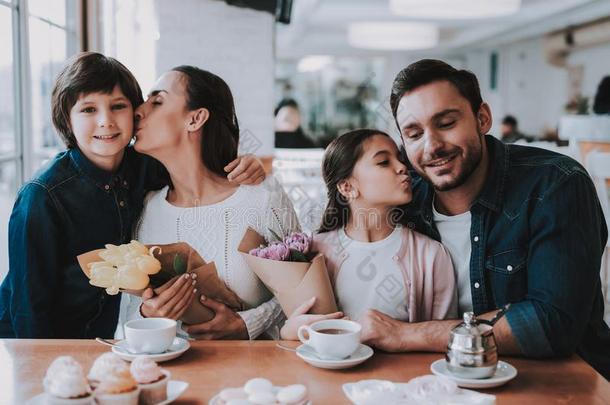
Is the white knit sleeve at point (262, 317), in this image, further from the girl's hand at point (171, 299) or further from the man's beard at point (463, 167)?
the man's beard at point (463, 167)

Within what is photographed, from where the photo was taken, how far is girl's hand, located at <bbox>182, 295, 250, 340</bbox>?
180cm

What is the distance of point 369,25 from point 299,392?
31.8 feet

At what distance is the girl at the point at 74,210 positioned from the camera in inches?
72.3

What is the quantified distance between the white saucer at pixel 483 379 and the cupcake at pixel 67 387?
2.28 ft

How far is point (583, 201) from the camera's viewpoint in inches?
67.6

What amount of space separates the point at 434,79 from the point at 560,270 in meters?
0.62

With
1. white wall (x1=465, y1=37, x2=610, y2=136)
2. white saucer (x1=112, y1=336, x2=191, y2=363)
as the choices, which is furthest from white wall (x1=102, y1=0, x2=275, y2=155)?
white wall (x1=465, y1=37, x2=610, y2=136)

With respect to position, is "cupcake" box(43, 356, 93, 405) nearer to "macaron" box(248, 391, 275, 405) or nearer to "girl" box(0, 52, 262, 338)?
"macaron" box(248, 391, 275, 405)

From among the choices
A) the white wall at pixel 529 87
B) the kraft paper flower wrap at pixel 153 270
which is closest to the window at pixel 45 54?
the kraft paper flower wrap at pixel 153 270

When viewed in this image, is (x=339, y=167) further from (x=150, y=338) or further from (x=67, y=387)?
(x=67, y=387)

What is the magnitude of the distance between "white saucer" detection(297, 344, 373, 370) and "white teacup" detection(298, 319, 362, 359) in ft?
0.05

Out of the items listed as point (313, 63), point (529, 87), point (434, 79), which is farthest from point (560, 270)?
point (313, 63)

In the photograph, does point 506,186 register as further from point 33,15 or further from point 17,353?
point 33,15

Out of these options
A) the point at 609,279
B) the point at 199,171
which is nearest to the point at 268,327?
the point at 199,171
